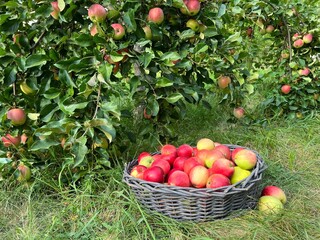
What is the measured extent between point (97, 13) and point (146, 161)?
662 mm

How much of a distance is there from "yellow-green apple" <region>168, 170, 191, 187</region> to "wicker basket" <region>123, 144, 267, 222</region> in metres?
0.06

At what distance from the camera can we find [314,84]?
286cm

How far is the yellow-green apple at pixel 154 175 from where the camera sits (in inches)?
60.4

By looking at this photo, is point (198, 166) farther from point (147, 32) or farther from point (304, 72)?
point (304, 72)

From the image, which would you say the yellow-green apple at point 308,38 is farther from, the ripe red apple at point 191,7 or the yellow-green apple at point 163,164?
the yellow-green apple at point 163,164

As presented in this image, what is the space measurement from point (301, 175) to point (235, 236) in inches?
30.9

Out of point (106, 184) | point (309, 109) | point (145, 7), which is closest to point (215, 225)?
point (106, 184)

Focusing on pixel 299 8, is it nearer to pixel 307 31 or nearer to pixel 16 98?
pixel 307 31

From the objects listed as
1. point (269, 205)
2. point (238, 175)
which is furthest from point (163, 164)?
point (269, 205)

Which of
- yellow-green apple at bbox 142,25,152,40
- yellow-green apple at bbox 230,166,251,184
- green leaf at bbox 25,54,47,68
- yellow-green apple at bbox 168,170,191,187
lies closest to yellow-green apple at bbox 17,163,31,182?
green leaf at bbox 25,54,47,68

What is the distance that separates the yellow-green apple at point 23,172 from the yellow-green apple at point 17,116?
21 cm

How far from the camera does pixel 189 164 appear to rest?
5.30 ft

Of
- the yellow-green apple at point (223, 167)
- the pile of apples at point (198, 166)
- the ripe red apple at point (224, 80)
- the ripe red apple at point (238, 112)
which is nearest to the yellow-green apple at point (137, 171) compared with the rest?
the pile of apples at point (198, 166)

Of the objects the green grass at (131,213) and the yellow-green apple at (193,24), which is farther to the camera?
the yellow-green apple at (193,24)
